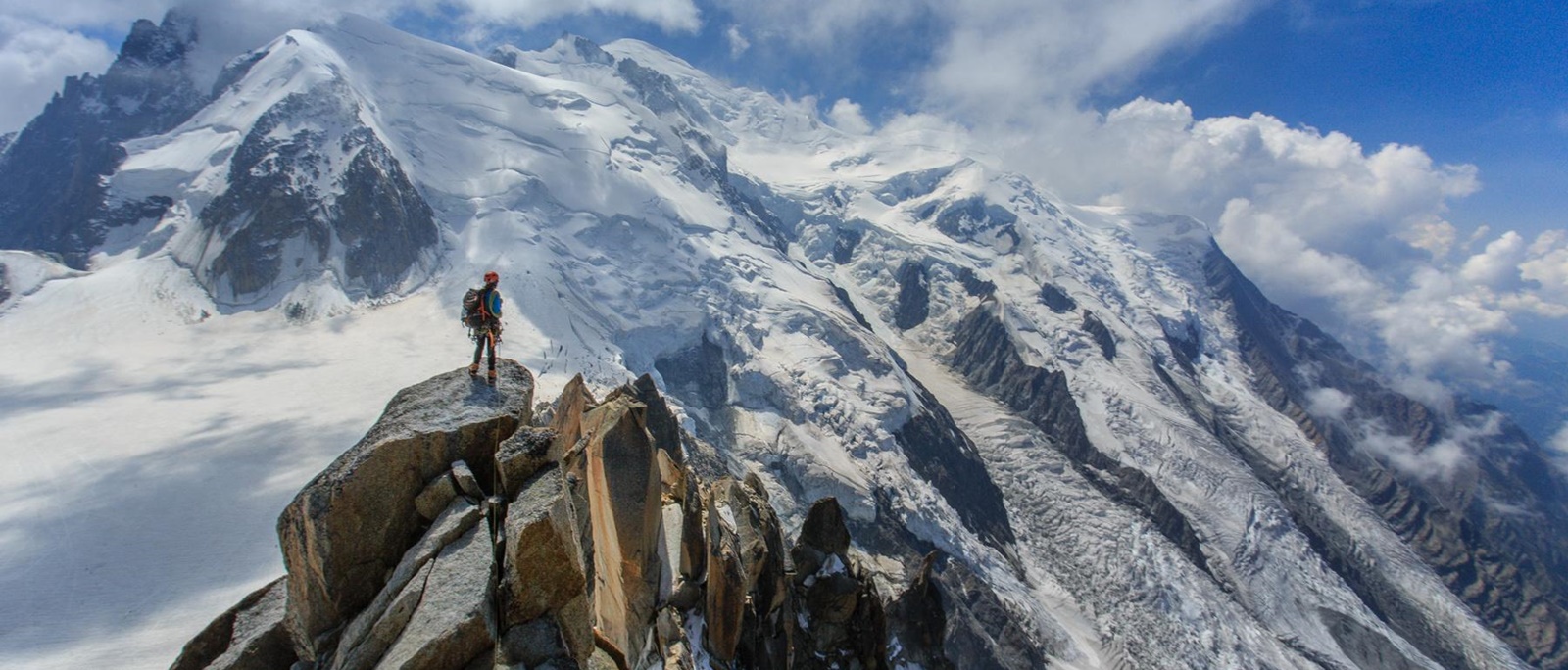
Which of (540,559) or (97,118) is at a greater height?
(540,559)

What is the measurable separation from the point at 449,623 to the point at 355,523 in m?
2.78

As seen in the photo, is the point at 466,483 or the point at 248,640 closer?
the point at 466,483

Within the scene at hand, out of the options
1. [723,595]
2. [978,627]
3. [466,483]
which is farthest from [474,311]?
[978,627]

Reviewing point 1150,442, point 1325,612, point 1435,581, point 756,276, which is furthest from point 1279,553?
point 756,276

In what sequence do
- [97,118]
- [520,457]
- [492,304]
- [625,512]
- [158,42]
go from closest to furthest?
[520,457]
[492,304]
[625,512]
[97,118]
[158,42]

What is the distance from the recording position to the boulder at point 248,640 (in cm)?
1102

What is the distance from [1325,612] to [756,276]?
12521 cm

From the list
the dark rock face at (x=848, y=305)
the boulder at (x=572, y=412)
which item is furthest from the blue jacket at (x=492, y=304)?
the dark rock face at (x=848, y=305)

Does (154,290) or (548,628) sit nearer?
(548,628)

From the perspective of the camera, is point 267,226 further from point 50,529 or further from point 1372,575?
point 1372,575

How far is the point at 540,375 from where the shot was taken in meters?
101

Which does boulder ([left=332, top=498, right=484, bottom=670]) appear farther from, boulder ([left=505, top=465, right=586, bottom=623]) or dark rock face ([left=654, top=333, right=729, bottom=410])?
dark rock face ([left=654, top=333, right=729, bottom=410])

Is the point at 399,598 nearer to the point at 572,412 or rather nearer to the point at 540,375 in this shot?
the point at 572,412

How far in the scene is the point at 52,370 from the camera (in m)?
92.3
